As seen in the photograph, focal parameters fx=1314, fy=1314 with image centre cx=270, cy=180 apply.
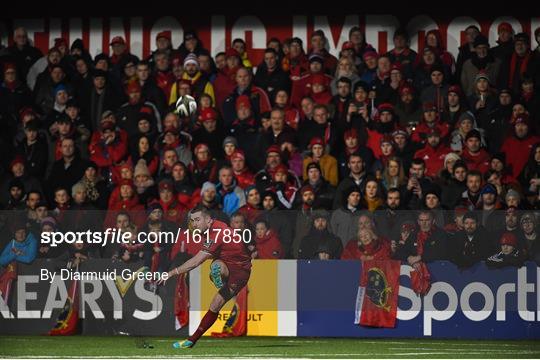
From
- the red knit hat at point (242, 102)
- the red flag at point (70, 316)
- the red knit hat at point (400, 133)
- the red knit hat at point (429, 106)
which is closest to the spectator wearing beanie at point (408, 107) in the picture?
the red knit hat at point (429, 106)

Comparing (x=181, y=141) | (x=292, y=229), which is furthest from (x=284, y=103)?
(x=292, y=229)

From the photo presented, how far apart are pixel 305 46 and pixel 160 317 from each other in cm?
522

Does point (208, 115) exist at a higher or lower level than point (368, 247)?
higher

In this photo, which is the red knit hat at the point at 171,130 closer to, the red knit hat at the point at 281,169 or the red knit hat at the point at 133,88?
the red knit hat at the point at 133,88

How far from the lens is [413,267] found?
1313 centimetres

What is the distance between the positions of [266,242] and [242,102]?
2.48 m

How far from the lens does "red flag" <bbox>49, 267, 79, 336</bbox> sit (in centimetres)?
1340

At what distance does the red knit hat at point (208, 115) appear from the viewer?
586 inches

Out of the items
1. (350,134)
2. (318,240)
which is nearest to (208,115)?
(350,134)

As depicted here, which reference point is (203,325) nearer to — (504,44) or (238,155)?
(238,155)

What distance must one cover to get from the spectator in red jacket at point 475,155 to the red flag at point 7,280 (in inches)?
194

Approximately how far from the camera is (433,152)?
564 inches

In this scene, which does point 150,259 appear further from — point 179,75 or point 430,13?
point 430,13

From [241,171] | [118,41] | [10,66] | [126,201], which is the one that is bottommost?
[126,201]
